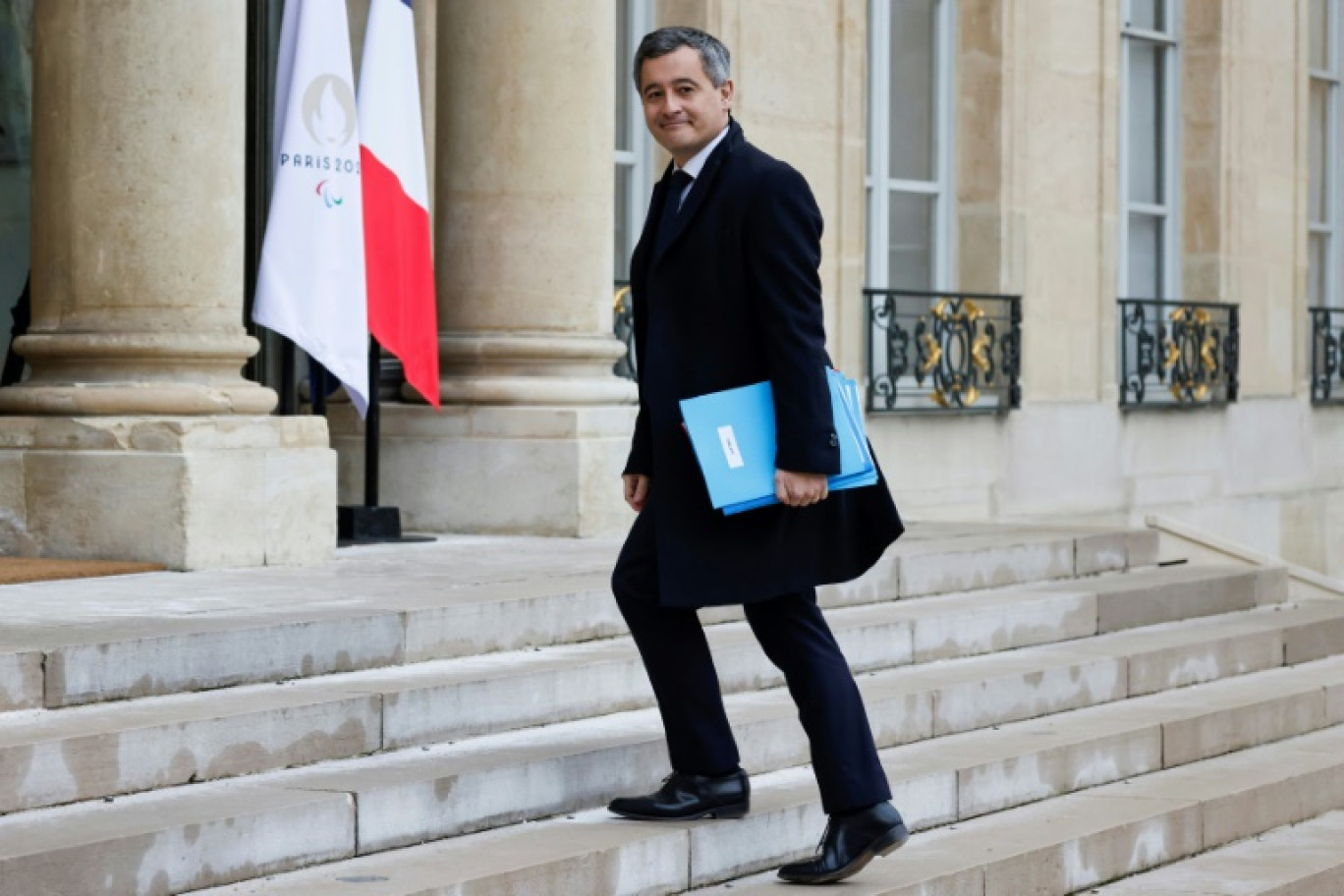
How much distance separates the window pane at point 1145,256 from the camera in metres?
15.3

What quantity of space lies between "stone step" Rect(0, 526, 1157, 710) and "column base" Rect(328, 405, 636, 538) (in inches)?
12.6

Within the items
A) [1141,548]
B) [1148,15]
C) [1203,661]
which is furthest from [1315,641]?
[1148,15]

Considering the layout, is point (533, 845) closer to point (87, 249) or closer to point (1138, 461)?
point (87, 249)

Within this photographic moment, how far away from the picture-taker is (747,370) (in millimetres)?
5344

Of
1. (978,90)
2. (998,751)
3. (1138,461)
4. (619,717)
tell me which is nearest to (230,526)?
(619,717)

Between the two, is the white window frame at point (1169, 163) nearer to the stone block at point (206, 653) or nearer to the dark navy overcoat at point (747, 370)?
the stone block at point (206, 653)

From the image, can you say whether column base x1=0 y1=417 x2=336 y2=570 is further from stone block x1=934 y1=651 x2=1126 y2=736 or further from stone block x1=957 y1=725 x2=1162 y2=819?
stone block x1=957 y1=725 x2=1162 y2=819

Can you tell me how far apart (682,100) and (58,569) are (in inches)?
124

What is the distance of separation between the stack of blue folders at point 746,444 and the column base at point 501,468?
436 cm

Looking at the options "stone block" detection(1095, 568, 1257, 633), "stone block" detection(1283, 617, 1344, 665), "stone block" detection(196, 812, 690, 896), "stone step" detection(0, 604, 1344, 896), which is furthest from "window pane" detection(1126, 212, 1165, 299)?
"stone block" detection(196, 812, 690, 896)

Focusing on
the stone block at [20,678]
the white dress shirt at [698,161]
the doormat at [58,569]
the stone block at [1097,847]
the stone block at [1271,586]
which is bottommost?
the stone block at [1097,847]

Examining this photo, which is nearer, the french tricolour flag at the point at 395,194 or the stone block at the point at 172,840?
the stone block at the point at 172,840

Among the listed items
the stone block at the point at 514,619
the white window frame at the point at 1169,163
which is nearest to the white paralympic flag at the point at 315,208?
the stone block at the point at 514,619

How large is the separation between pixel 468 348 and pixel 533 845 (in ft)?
15.0
